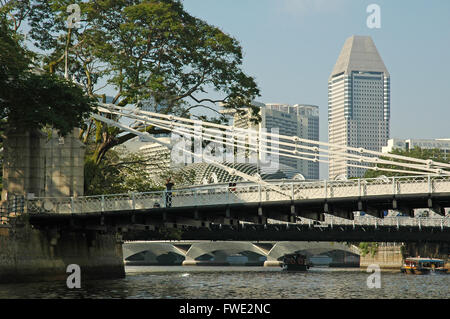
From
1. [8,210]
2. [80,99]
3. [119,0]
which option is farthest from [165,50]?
[8,210]

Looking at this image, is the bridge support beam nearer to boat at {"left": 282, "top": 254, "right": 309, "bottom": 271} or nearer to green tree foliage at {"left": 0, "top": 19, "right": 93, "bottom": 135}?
green tree foliage at {"left": 0, "top": 19, "right": 93, "bottom": 135}

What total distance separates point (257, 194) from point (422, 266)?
59928 millimetres

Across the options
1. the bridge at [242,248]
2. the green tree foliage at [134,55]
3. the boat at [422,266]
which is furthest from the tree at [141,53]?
the bridge at [242,248]

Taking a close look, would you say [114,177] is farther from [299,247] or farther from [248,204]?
[299,247]

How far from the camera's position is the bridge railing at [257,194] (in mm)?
52781

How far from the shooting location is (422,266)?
110688 millimetres

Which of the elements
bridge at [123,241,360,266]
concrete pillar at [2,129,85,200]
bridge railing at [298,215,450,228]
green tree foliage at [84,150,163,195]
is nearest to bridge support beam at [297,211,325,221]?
green tree foliage at [84,150,163,195]

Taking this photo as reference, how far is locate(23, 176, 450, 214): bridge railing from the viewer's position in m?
52.8

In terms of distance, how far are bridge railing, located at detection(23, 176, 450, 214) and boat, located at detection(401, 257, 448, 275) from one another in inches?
2064

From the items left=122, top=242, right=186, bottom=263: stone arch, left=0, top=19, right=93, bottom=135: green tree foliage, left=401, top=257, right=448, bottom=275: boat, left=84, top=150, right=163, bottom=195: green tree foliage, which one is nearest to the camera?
left=0, top=19, right=93, bottom=135: green tree foliage

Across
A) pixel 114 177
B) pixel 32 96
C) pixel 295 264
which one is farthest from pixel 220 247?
pixel 32 96

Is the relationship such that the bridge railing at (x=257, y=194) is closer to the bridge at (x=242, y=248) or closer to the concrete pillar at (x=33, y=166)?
the concrete pillar at (x=33, y=166)
